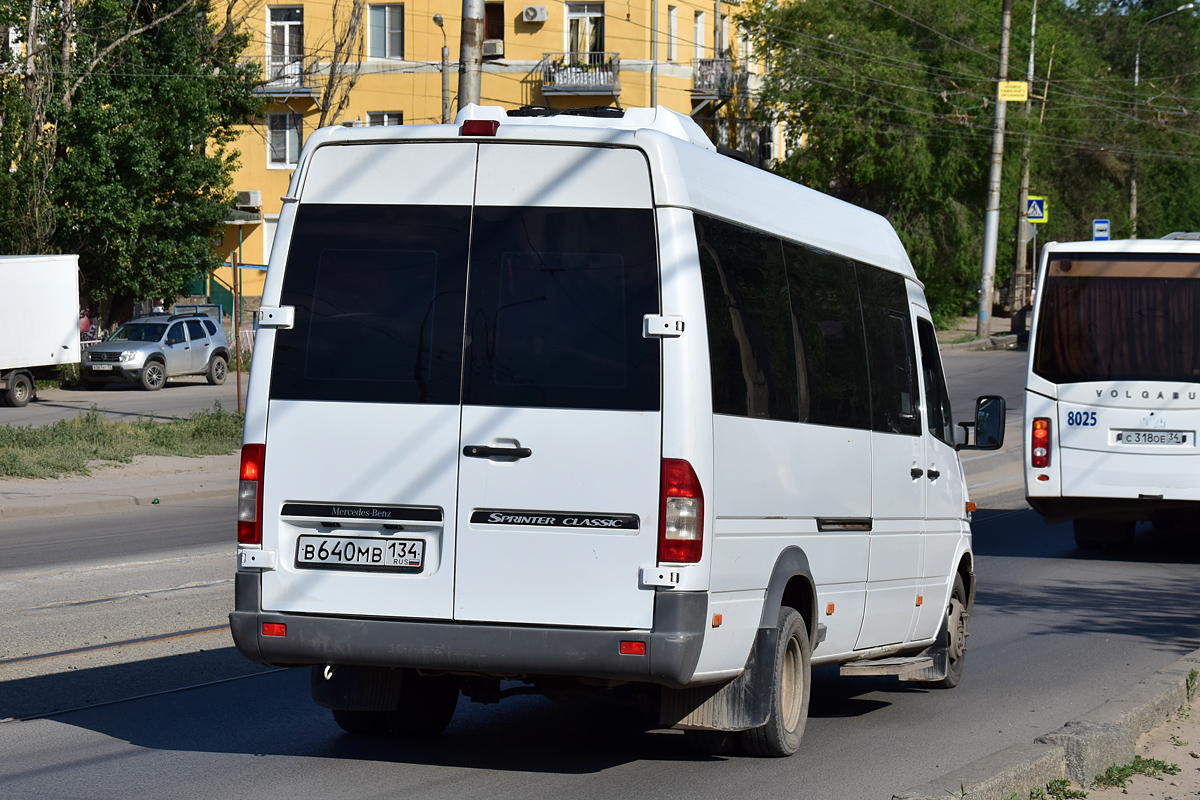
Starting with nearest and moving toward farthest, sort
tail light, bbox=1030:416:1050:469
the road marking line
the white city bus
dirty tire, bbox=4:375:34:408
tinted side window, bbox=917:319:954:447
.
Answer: tinted side window, bbox=917:319:954:447 < the road marking line < the white city bus < tail light, bbox=1030:416:1050:469 < dirty tire, bbox=4:375:34:408

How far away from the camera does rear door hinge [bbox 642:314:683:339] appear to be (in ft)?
18.6

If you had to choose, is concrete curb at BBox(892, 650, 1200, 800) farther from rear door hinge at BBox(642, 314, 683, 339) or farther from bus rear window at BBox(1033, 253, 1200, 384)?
bus rear window at BBox(1033, 253, 1200, 384)

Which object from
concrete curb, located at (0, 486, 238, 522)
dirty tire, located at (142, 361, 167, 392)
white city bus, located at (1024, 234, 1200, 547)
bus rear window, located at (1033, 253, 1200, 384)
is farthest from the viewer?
dirty tire, located at (142, 361, 167, 392)

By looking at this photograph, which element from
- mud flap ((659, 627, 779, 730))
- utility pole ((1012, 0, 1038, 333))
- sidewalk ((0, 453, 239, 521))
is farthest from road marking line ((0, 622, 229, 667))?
Result: utility pole ((1012, 0, 1038, 333))

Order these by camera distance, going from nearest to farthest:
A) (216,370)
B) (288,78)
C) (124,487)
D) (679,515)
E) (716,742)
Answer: (679,515), (716,742), (124,487), (216,370), (288,78)

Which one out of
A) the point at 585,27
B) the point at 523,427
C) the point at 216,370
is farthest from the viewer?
the point at 585,27

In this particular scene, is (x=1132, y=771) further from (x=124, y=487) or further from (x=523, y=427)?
(x=124, y=487)

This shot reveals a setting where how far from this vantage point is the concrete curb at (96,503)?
57.2ft

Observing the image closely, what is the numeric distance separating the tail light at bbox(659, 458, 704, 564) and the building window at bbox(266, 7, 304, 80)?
53339mm

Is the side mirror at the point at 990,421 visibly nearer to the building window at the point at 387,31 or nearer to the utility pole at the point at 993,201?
the utility pole at the point at 993,201

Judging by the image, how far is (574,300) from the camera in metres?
5.82

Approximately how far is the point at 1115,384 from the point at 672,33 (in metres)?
42.3

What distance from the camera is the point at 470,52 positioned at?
707 inches

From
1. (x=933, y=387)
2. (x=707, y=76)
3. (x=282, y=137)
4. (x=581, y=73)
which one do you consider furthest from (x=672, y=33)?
(x=933, y=387)
